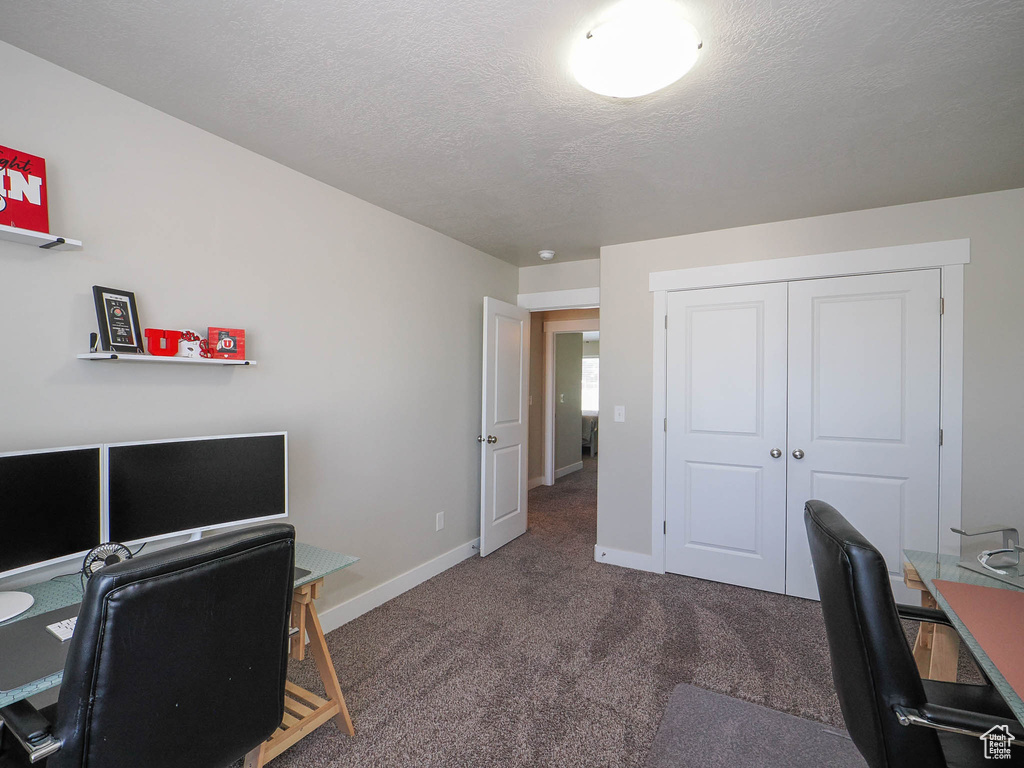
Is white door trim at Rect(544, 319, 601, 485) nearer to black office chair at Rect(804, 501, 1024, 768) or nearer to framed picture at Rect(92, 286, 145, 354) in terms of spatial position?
framed picture at Rect(92, 286, 145, 354)

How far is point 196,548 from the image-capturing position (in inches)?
40.9

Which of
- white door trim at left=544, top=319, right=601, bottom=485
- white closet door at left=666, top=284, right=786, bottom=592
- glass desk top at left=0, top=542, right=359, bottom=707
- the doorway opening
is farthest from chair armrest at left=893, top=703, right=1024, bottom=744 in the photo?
white door trim at left=544, top=319, right=601, bottom=485

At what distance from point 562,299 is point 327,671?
10.4 ft

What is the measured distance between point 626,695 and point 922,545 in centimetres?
202

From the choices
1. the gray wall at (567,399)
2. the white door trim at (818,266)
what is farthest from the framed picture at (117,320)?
the gray wall at (567,399)

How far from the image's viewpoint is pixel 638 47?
4.72ft

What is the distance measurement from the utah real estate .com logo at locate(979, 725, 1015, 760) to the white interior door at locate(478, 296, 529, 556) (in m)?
2.95

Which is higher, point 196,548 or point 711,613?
point 196,548

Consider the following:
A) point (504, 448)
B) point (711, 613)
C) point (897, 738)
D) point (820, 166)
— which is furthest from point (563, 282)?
point (897, 738)

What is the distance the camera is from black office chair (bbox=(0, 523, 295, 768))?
93 cm

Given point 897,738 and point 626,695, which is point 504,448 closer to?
point 626,695

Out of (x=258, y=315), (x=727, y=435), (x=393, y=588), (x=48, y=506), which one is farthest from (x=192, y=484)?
(x=727, y=435)

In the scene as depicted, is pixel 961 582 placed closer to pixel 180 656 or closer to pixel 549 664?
pixel 549 664

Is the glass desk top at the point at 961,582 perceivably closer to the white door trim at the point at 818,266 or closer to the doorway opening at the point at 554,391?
the white door trim at the point at 818,266
